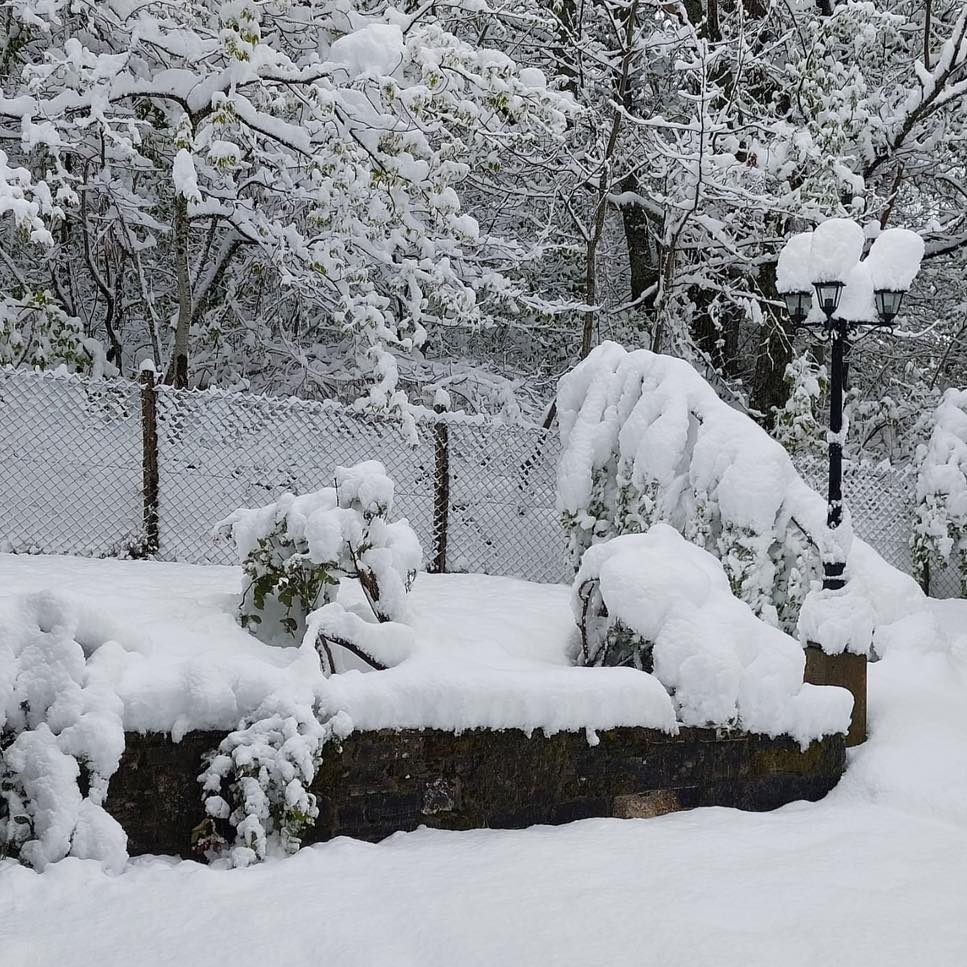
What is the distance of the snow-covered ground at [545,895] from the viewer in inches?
128

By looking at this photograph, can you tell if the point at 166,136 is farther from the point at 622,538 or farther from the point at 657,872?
the point at 657,872

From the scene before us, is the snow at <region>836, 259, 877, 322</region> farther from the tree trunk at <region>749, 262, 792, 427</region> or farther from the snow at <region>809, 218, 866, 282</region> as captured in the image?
the tree trunk at <region>749, 262, 792, 427</region>

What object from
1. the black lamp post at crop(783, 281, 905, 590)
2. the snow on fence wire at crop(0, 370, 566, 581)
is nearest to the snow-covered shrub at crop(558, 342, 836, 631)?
the black lamp post at crop(783, 281, 905, 590)

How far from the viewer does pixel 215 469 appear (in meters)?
8.85

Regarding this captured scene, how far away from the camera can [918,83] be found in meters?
13.8

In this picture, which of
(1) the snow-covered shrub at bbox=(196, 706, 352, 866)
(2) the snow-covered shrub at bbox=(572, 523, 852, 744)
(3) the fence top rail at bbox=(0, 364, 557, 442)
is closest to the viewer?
(1) the snow-covered shrub at bbox=(196, 706, 352, 866)

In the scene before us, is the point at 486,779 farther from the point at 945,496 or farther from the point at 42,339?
the point at 945,496

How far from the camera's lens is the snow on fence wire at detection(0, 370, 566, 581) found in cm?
812

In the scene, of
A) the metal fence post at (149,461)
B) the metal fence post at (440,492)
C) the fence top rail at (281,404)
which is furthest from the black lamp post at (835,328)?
the metal fence post at (149,461)

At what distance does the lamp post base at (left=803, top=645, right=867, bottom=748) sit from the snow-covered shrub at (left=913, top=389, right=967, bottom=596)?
7586mm

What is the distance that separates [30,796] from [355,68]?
251 inches

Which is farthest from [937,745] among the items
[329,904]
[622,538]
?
[329,904]

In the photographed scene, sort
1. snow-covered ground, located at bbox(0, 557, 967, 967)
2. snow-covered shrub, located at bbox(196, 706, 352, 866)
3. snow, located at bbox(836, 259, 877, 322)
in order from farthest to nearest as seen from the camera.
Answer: snow, located at bbox(836, 259, 877, 322)
snow-covered shrub, located at bbox(196, 706, 352, 866)
snow-covered ground, located at bbox(0, 557, 967, 967)

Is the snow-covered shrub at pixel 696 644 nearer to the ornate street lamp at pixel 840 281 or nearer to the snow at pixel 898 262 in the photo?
the ornate street lamp at pixel 840 281
